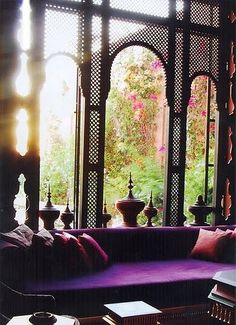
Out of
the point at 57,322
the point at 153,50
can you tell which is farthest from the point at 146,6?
the point at 57,322

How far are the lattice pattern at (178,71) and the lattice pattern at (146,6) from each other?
30 cm

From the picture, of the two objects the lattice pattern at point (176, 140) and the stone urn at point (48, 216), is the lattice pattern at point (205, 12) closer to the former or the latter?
the lattice pattern at point (176, 140)

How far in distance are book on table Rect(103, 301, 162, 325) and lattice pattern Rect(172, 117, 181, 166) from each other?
2.67 metres

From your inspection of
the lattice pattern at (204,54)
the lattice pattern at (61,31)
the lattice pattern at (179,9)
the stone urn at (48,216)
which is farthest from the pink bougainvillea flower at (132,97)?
the stone urn at (48,216)

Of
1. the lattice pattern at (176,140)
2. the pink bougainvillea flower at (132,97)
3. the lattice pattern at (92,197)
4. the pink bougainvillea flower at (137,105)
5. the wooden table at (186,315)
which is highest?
the pink bougainvillea flower at (132,97)

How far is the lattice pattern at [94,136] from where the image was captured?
509 centimetres

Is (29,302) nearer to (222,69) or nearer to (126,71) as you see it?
(222,69)

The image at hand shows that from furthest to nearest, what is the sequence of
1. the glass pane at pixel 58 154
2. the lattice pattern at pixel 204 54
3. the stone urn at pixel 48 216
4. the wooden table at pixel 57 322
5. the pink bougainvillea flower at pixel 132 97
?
the pink bougainvillea flower at pixel 132 97 → the glass pane at pixel 58 154 → the lattice pattern at pixel 204 54 → the stone urn at pixel 48 216 → the wooden table at pixel 57 322

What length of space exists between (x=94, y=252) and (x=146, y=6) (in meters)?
2.79

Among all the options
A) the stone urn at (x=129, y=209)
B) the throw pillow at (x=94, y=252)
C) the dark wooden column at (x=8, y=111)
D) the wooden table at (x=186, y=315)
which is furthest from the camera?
the stone urn at (x=129, y=209)

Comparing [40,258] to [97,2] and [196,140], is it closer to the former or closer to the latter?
[97,2]

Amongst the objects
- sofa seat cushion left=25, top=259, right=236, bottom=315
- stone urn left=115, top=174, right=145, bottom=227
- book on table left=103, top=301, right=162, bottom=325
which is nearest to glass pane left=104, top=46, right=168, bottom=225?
stone urn left=115, top=174, right=145, bottom=227

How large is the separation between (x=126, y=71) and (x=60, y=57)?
2439 millimetres

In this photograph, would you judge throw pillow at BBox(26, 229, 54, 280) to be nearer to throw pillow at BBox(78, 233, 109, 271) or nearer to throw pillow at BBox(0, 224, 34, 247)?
throw pillow at BBox(0, 224, 34, 247)
